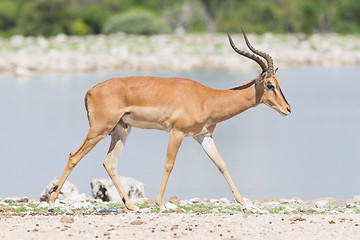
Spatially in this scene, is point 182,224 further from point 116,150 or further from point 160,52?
point 160,52

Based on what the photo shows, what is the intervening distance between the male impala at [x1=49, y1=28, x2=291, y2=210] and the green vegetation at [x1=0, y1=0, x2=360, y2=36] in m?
48.8

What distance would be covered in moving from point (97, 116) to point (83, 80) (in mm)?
29806

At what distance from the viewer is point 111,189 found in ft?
43.0

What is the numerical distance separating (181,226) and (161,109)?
215cm

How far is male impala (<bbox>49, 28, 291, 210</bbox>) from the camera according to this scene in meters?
10.6

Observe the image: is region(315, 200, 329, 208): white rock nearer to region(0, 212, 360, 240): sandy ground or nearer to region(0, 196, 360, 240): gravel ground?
region(0, 196, 360, 240): gravel ground

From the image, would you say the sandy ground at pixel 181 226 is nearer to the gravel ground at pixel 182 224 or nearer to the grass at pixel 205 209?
the gravel ground at pixel 182 224

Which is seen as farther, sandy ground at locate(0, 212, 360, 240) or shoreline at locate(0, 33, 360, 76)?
shoreline at locate(0, 33, 360, 76)

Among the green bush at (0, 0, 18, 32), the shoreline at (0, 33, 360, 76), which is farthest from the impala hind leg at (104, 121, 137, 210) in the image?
the green bush at (0, 0, 18, 32)

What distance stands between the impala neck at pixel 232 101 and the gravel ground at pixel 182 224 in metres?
1.37

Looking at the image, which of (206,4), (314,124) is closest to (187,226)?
(314,124)

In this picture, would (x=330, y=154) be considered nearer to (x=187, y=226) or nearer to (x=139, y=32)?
(x=187, y=226)

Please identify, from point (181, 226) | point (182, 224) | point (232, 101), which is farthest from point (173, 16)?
point (181, 226)

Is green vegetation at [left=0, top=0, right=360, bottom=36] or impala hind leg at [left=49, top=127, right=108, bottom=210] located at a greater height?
green vegetation at [left=0, top=0, right=360, bottom=36]
